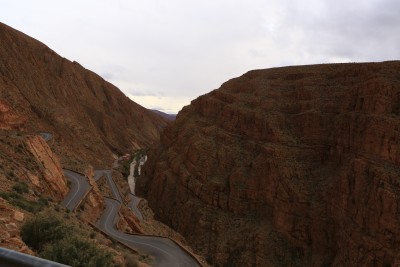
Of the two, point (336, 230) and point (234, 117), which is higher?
point (234, 117)

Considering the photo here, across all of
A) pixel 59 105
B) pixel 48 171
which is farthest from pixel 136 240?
pixel 59 105

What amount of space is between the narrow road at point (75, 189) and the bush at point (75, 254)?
1555 cm

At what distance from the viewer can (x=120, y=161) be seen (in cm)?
7669

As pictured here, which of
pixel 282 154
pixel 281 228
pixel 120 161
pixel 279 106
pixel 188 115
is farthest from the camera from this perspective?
pixel 120 161

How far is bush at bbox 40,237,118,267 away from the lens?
830cm

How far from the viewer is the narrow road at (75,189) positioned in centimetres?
2560

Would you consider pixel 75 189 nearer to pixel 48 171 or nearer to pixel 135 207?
pixel 48 171

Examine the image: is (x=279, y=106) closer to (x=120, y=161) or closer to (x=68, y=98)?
(x=120, y=161)

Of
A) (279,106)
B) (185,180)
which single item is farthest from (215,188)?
(279,106)

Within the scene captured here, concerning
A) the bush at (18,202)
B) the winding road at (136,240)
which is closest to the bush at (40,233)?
the bush at (18,202)

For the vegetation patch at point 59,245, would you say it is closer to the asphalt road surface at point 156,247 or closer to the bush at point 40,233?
the bush at point 40,233

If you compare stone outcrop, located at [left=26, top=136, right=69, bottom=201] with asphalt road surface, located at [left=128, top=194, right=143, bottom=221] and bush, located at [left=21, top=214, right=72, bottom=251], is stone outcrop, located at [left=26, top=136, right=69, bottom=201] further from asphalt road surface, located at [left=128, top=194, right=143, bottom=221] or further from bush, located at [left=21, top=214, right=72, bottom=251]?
bush, located at [left=21, top=214, right=72, bottom=251]

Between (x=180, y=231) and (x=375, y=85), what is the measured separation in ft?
84.4

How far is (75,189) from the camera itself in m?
29.3
